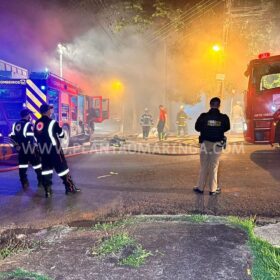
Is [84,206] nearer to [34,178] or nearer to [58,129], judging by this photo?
[58,129]

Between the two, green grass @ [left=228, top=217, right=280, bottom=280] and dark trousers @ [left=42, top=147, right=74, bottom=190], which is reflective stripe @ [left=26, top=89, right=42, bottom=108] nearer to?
dark trousers @ [left=42, top=147, right=74, bottom=190]

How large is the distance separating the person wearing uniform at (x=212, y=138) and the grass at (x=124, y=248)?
2.17m

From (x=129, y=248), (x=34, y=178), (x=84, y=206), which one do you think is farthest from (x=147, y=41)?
(x=129, y=248)

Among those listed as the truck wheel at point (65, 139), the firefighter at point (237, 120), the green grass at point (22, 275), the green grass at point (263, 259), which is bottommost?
the green grass at point (22, 275)

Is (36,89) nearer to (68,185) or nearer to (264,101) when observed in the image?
(68,185)

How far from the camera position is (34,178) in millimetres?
6160

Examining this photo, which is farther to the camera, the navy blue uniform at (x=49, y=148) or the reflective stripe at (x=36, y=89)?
the reflective stripe at (x=36, y=89)

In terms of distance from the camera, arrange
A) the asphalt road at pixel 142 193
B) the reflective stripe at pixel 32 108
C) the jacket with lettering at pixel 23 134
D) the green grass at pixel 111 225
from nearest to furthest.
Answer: the green grass at pixel 111 225 < the asphalt road at pixel 142 193 < the jacket with lettering at pixel 23 134 < the reflective stripe at pixel 32 108

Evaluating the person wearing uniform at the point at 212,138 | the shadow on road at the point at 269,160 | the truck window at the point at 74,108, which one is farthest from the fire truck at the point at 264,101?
the truck window at the point at 74,108

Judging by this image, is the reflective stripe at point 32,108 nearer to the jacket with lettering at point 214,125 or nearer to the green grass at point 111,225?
the jacket with lettering at point 214,125

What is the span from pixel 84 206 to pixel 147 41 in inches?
636

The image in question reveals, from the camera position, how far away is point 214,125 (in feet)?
15.6

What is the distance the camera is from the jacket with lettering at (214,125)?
473 cm

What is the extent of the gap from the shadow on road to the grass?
150 inches
